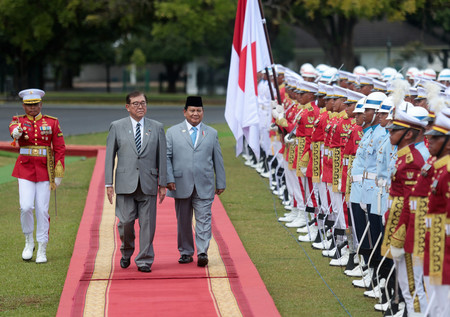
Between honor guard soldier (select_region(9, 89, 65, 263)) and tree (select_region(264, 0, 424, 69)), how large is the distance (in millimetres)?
23905

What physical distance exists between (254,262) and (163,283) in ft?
5.57

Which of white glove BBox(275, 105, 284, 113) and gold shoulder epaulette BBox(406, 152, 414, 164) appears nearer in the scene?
gold shoulder epaulette BBox(406, 152, 414, 164)

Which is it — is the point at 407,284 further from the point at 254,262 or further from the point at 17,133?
the point at 17,133

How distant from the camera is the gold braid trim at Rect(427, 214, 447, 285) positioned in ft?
21.8

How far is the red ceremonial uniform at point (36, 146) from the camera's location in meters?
10.8

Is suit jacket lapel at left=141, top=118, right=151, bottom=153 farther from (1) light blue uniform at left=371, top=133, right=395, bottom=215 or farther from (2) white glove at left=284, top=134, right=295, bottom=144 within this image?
(2) white glove at left=284, top=134, right=295, bottom=144

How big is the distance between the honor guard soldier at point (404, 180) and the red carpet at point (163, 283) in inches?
50.2

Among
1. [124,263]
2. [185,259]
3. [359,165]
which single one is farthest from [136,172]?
[359,165]

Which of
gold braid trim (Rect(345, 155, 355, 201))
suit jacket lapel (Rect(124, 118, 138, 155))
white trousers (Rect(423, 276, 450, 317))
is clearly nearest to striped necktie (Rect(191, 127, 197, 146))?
suit jacket lapel (Rect(124, 118, 138, 155))

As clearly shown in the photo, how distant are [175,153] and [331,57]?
32.3 metres

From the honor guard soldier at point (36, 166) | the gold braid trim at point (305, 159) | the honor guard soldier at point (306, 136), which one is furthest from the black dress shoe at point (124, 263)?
the gold braid trim at point (305, 159)

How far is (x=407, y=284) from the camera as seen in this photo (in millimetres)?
7777

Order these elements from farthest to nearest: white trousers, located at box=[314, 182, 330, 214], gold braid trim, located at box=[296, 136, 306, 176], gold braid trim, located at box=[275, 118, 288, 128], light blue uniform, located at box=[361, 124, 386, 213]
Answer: gold braid trim, located at box=[275, 118, 288, 128]
gold braid trim, located at box=[296, 136, 306, 176]
white trousers, located at box=[314, 182, 330, 214]
light blue uniform, located at box=[361, 124, 386, 213]

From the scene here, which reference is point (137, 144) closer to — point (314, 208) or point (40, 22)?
point (314, 208)
